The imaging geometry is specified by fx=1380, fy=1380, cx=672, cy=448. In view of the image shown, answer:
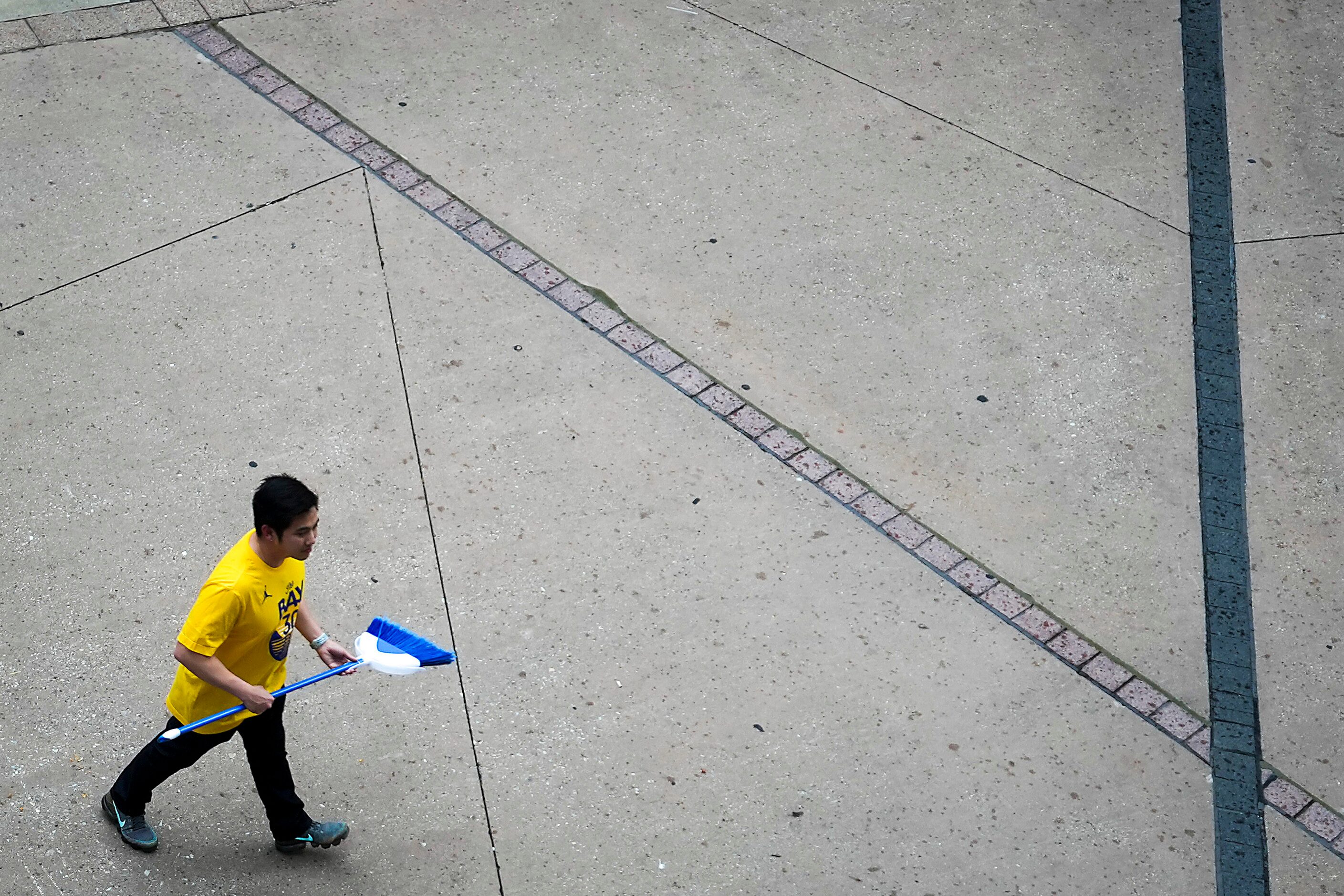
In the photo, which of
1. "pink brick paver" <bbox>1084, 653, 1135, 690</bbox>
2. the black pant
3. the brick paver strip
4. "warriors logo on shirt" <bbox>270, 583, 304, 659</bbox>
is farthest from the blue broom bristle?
the brick paver strip

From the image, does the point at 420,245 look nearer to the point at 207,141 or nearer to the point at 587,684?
the point at 207,141

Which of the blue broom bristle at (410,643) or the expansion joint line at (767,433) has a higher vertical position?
the blue broom bristle at (410,643)

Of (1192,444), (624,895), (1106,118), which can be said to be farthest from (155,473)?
(1106,118)

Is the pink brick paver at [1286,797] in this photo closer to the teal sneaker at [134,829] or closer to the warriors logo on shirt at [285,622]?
the warriors logo on shirt at [285,622]

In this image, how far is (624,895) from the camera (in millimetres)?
3943

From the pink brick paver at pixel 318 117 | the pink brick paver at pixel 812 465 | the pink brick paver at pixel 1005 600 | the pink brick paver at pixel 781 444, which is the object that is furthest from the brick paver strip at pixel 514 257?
the pink brick paver at pixel 1005 600

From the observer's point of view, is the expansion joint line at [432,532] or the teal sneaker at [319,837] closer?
the teal sneaker at [319,837]

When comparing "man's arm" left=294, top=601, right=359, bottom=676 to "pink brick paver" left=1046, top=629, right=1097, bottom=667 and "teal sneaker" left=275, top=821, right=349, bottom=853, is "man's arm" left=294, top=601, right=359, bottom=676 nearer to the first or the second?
"teal sneaker" left=275, top=821, right=349, bottom=853

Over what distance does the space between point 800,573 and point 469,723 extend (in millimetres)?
1263

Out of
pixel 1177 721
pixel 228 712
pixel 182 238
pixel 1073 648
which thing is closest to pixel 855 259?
pixel 1073 648

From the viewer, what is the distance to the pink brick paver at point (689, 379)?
5.38 meters

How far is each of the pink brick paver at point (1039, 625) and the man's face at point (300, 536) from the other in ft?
8.19

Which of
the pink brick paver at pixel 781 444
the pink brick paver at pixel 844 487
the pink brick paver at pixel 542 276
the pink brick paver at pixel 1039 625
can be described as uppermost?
the pink brick paver at pixel 542 276

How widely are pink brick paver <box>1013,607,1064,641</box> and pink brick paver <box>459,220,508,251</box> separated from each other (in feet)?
8.67
